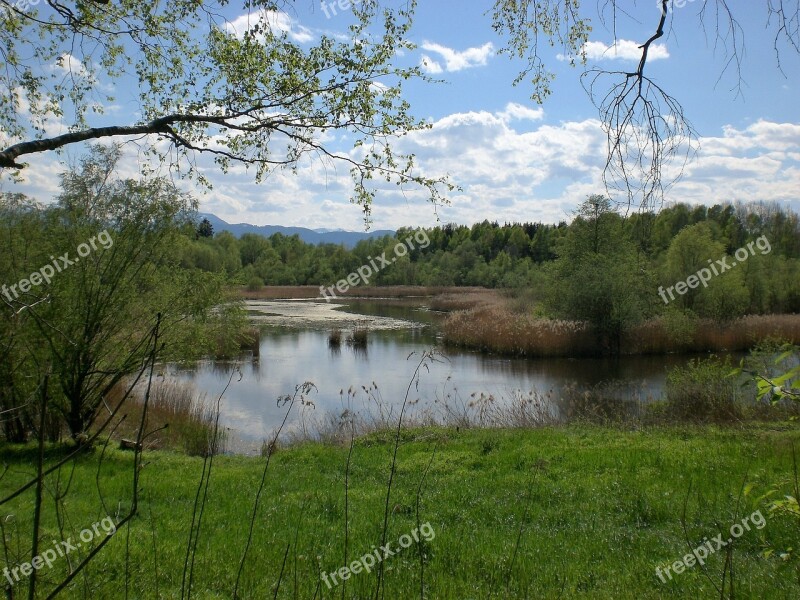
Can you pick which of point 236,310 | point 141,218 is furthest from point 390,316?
point 141,218

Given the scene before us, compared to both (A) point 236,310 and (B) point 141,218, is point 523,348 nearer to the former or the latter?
(A) point 236,310

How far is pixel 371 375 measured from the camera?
712 inches

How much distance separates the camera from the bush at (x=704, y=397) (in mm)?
11109

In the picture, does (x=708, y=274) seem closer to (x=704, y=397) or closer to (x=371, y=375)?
(x=704, y=397)

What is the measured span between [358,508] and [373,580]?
6.92ft

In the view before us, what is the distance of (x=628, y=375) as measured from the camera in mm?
18859

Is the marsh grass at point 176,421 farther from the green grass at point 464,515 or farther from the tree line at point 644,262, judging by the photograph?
the tree line at point 644,262

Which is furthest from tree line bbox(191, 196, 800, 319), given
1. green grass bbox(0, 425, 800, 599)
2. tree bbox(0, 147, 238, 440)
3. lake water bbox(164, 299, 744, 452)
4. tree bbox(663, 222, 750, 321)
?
lake water bbox(164, 299, 744, 452)

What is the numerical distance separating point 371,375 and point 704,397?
971 cm

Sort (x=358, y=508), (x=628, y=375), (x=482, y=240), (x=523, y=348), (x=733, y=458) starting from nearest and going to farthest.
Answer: (x=358, y=508) < (x=733, y=458) < (x=628, y=375) < (x=523, y=348) < (x=482, y=240)

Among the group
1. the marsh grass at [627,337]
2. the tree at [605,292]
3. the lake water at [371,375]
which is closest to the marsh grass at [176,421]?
the lake water at [371,375]

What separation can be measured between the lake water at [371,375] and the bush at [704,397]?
168 cm

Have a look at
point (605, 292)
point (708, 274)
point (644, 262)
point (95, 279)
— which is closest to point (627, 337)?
point (605, 292)

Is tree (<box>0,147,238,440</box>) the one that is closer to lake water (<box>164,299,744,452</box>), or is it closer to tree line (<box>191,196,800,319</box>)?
tree line (<box>191,196,800,319</box>)
